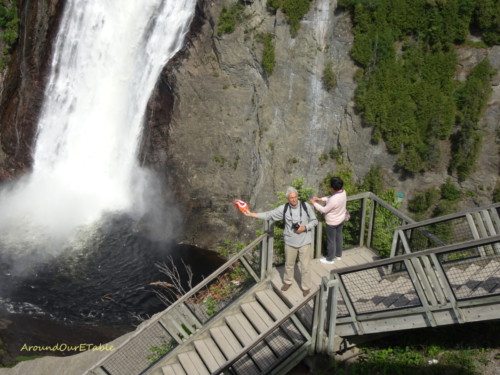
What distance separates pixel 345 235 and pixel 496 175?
9674 millimetres

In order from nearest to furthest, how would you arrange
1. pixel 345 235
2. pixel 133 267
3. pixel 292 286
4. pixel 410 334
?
pixel 410 334, pixel 292 286, pixel 345 235, pixel 133 267

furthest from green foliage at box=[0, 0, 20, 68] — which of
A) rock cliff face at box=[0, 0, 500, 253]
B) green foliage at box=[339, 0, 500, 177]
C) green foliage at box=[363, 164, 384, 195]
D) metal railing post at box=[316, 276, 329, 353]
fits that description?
metal railing post at box=[316, 276, 329, 353]

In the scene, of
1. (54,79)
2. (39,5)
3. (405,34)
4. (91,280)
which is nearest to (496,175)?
(405,34)

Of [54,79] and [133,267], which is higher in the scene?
[54,79]

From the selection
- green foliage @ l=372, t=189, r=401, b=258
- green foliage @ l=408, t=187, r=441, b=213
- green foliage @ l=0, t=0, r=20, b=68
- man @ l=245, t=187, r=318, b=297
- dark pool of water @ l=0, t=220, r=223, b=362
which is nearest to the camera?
man @ l=245, t=187, r=318, b=297

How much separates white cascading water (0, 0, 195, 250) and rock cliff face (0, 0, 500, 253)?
33.6 inches

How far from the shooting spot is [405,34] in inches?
694

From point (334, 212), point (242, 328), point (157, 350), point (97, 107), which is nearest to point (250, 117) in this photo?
point (97, 107)

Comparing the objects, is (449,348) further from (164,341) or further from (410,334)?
(164,341)

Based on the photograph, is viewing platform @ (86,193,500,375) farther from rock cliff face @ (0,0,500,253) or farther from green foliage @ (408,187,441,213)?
rock cliff face @ (0,0,500,253)

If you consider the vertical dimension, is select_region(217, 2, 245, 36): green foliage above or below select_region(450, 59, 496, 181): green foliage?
above

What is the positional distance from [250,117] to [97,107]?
7.52m

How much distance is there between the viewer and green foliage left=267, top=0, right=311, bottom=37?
1827 centimetres

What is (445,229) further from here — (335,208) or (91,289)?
(91,289)
